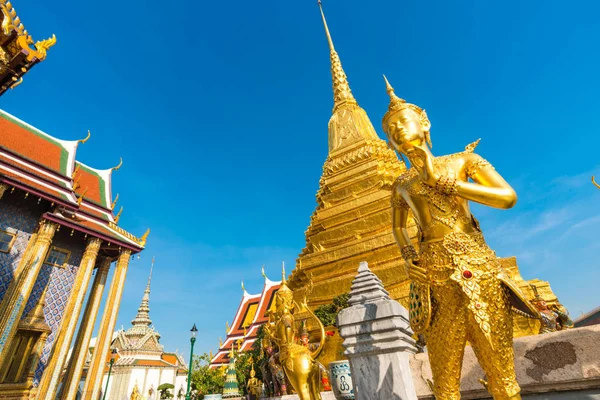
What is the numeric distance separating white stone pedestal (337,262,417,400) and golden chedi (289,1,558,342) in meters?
7.31

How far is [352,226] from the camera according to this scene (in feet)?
46.6

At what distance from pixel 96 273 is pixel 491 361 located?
1601 cm

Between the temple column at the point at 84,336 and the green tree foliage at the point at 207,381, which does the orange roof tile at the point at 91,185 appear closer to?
the temple column at the point at 84,336

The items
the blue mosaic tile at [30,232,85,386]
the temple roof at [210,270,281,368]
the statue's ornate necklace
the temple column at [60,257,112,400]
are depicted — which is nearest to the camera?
the statue's ornate necklace

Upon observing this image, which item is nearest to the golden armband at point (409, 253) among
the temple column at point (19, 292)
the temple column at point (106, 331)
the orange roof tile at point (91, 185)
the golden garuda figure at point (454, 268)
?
the golden garuda figure at point (454, 268)

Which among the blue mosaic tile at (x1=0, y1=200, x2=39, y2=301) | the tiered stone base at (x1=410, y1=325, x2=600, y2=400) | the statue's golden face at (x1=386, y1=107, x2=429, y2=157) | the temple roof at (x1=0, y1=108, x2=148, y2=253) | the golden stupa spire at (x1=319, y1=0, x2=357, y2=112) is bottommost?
the tiered stone base at (x1=410, y1=325, x2=600, y2=400)

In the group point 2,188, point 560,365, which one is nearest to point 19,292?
point 2,188

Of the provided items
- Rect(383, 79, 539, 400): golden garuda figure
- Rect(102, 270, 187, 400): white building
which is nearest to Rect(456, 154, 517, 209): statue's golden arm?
Rect(383, 79, 539, 400): golden garuda figure

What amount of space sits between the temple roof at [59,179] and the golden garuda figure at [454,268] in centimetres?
1274

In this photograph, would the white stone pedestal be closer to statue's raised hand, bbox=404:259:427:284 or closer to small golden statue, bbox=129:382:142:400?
statue's raised hand, bbox=404:259:427:284

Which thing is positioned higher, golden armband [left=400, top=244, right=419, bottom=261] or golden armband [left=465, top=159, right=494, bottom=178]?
golden armband [left=465, top=159, right=494, bottom=178]

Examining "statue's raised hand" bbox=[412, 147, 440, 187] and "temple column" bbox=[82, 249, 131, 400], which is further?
"temple column" bbox=[82, 249, 131, 400]

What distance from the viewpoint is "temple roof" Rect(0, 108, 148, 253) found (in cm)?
1148

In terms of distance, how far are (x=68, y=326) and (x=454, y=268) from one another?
520 inches
